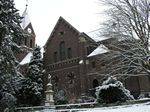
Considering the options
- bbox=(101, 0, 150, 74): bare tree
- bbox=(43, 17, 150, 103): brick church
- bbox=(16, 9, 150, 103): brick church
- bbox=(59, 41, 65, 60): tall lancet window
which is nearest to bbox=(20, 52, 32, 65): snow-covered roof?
bbox=(16, 9, 150, 103): brick church

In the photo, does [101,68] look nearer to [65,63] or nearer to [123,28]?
[65,63]

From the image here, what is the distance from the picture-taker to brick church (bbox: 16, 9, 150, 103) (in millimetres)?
33250

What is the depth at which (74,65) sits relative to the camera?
3788 cm

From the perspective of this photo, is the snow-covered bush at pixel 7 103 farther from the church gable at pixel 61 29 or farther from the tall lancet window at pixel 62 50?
the church gable at pixel 61 29

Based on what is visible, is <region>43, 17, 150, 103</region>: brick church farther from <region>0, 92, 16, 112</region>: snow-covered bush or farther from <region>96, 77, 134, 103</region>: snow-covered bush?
<region>0, 92, 16, 112</region>: snow-covered bush

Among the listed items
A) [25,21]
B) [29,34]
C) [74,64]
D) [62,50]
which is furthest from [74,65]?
[25,21]

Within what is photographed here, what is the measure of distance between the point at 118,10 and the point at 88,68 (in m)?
21.2

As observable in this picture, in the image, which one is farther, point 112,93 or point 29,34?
point 29,34

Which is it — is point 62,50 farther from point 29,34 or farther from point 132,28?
point 132,28

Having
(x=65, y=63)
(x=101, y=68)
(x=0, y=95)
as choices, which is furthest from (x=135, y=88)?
(x=0, y=95)

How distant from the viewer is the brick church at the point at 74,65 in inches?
1309

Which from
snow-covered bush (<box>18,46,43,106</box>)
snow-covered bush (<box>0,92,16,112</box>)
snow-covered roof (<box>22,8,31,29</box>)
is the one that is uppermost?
snow-covered roof (<box>22,8,31,29</box>)

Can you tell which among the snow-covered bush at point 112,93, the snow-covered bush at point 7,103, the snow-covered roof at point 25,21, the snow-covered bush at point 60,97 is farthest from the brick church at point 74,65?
the snow-covered roof at point 25,21

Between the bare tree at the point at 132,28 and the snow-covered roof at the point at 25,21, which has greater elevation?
the snow-covered roof at the point at 25,21
